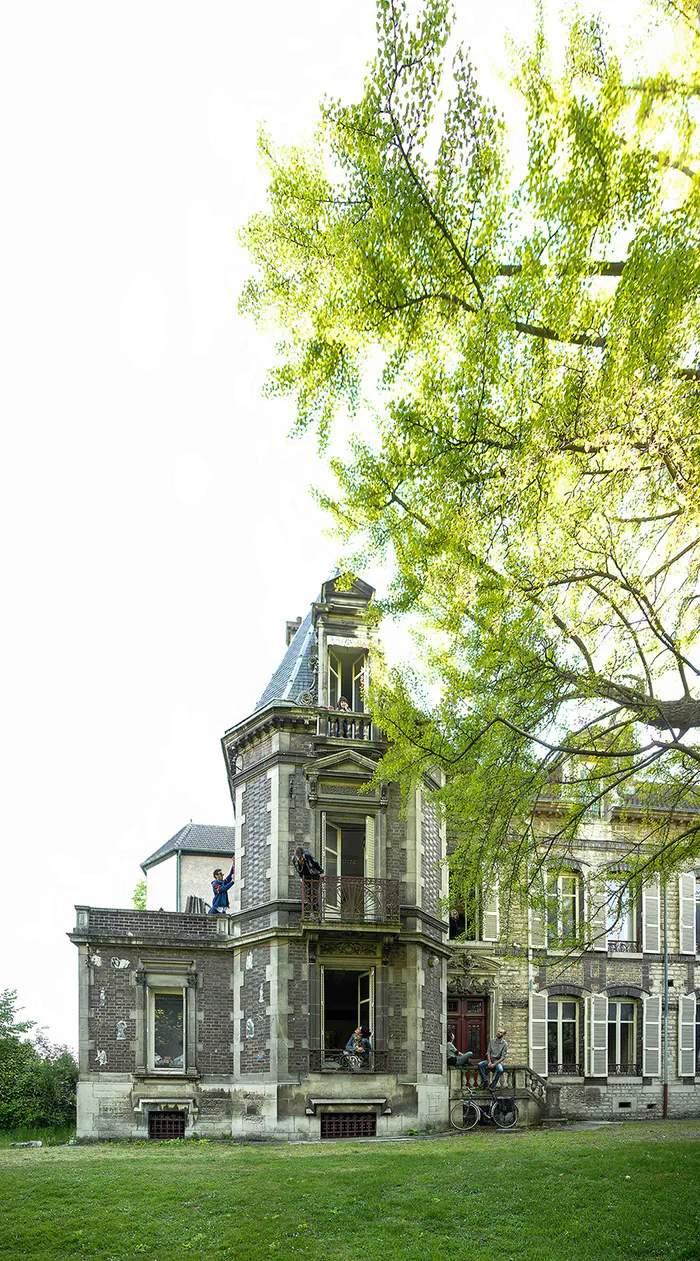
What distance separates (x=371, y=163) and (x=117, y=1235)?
11.3 metres

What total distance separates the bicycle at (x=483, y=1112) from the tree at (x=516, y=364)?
12.0 metres

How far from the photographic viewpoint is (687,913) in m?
29.0

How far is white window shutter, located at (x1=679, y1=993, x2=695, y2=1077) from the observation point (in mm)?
28391

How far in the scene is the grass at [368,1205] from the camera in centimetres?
1118

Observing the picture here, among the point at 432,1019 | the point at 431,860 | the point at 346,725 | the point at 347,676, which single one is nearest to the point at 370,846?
the point at 431,860

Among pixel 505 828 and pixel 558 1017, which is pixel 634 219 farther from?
pixel 558 1017

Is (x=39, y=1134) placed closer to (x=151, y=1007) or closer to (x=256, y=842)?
(x=151, y=1007)

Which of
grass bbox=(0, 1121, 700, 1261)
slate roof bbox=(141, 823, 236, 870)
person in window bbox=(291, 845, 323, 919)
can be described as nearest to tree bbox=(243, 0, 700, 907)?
grass bbox=(0, 1121, 700, 1261)

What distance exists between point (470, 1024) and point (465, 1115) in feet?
14.3

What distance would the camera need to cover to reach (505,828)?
13883mm

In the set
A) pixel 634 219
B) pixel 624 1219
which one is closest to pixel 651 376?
pixel 634 219

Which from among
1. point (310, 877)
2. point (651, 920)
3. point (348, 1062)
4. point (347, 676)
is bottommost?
point (348, 1062)

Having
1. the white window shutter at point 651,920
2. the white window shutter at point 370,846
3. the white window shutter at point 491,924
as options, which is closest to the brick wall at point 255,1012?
the white window shutter at point 370,846

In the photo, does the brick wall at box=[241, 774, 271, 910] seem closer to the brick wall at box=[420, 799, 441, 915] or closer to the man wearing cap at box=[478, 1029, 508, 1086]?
the brick wall at box=[420, 799, 441, 915]
